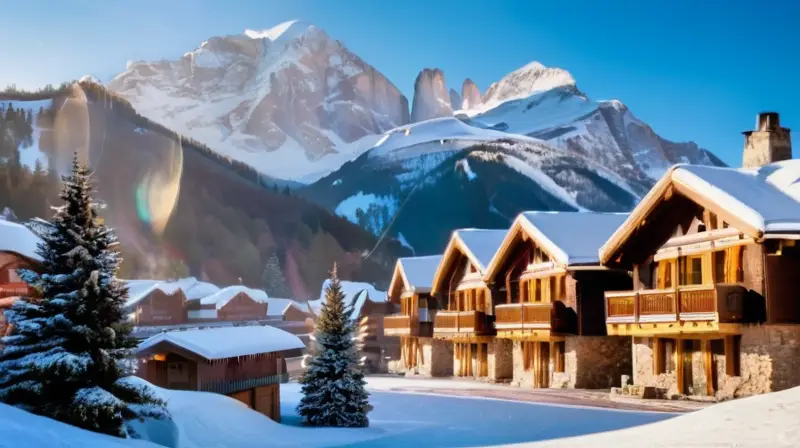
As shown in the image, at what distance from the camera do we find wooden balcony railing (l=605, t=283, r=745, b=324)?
2559 cm

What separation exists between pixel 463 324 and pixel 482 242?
18.0 ft

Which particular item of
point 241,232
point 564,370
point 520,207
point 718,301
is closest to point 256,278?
point 241,232

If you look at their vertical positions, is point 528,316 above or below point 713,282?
below

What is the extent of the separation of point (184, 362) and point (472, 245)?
23045 millimetres

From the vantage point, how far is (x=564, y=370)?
36.8 m

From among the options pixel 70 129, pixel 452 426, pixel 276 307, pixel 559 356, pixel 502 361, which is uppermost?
pixel 70 129

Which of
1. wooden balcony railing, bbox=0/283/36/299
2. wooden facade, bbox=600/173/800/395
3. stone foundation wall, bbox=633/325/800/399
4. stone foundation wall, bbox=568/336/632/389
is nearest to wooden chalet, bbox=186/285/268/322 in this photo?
wooden balcony railing, bbox=0/283/36/299

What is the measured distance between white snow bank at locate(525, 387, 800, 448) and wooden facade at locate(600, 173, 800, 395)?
33.9 ft

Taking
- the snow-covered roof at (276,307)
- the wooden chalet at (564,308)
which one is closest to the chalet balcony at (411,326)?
the wooden chalet at (564,308)

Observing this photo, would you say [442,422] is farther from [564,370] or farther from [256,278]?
[256,278]

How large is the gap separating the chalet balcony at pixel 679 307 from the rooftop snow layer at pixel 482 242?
16.0 metres

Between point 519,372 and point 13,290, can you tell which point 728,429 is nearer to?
point 519,372

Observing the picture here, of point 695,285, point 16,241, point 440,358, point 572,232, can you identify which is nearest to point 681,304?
point 695,285

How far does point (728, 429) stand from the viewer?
1366 centimetres
